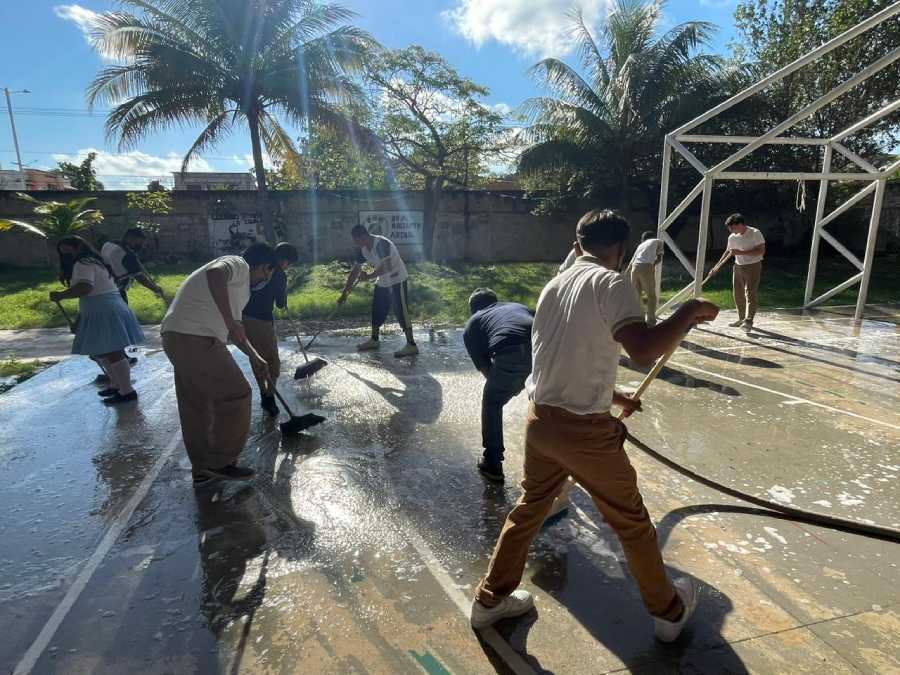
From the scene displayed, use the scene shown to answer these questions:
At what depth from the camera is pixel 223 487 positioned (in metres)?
3.58

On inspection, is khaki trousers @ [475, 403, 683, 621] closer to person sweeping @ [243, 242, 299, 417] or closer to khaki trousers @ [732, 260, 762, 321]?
person sweeping @ [243, 242, 299, 417]

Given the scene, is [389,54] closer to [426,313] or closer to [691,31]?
[691,31]

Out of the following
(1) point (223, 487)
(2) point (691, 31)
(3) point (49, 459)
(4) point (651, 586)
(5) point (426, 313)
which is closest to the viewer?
(4) point (651, 586)

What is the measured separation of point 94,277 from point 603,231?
479 cm

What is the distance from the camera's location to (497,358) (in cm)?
330

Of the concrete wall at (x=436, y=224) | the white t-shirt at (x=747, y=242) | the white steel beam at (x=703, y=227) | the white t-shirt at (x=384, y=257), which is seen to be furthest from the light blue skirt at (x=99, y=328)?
the concrete wall at (x=436, y=224)

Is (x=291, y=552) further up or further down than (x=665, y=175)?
further down

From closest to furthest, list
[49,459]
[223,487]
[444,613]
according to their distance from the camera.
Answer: [444,613], [223,487], [49,459]

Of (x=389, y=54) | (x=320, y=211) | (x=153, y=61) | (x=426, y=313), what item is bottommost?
(x=426, y=313)

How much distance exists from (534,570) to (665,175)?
24.7 feet

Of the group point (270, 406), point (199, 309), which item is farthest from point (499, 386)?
point (270, 406)

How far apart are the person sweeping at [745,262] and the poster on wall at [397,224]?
10555 mm

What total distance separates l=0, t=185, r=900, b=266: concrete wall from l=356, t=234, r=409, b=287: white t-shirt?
10.3 meters

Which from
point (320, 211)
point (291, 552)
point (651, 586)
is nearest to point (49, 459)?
point (291, 552)
